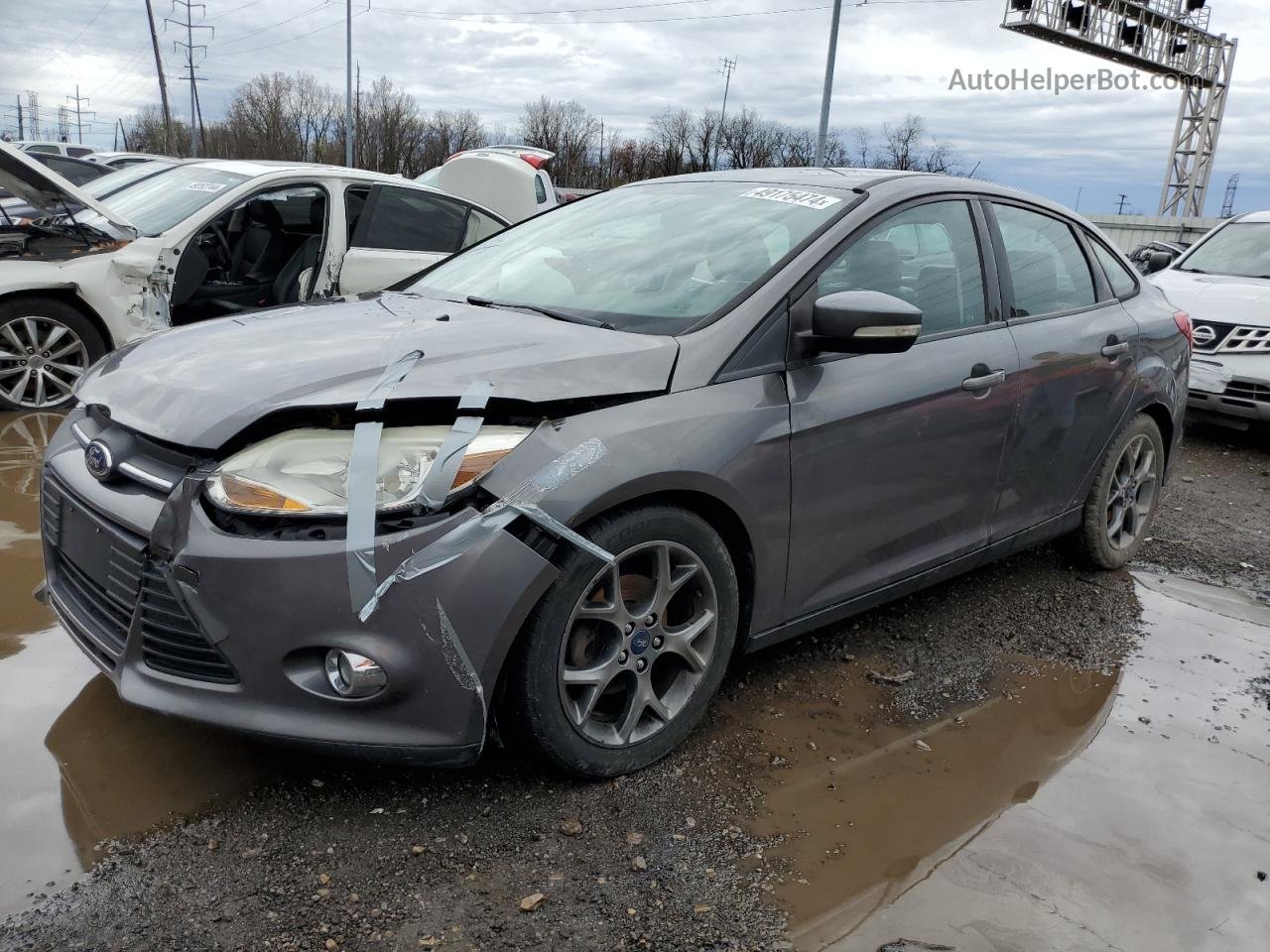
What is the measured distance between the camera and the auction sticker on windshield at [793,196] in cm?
334

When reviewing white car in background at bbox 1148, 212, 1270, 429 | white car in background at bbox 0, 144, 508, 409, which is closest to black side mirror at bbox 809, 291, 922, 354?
white car in background at bbox 0, 144, 508, 409

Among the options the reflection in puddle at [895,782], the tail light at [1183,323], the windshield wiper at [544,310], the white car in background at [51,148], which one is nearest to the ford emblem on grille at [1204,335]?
the tail light at [1183,323]

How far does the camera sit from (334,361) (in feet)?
8.35

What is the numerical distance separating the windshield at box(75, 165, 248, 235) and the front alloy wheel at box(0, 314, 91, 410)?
2.31 feet

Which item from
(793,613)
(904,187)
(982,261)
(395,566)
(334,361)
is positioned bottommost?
(793,613)

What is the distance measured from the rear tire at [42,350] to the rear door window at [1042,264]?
511 cm

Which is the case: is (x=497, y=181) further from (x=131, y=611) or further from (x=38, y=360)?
(x=131, y=611)

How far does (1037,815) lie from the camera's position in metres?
2.79

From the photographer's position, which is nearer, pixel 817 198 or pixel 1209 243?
pixel 817 198

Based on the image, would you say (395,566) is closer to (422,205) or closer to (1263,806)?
(1263,806)

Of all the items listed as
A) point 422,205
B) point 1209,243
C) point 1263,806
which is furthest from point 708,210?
point 1209,243

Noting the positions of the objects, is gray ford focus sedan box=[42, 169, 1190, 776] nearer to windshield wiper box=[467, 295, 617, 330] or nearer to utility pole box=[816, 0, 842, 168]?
windshield wiper box=[467, 295, 617, 330]

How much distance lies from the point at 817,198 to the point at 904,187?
333 mm

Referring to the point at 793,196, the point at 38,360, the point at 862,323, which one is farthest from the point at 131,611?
the point at 38,360
